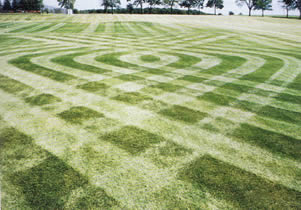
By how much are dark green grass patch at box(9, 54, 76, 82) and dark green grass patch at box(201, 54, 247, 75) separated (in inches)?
317

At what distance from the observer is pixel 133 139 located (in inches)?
230

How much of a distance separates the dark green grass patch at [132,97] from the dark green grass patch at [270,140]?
3.78 meters

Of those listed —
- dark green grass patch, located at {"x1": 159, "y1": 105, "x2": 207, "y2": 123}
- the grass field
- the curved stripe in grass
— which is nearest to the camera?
the grass field

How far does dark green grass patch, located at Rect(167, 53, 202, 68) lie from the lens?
45.9 feet

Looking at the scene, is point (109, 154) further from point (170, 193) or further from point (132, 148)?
point (170, 193)

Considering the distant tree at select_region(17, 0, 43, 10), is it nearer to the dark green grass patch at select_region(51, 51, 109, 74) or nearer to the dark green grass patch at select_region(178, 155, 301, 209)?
the dark green grass patch at select_region(51, 51, 109, 74)

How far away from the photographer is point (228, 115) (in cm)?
736

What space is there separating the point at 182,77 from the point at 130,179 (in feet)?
26.1

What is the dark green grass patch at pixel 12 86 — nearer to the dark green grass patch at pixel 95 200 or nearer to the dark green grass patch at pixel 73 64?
the dark green grass patch at pixel 73 64

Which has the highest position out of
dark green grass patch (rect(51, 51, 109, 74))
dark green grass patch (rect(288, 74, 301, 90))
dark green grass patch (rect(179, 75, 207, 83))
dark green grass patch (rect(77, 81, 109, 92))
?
dark green grass patch (rect(51, 51, 109, 74))

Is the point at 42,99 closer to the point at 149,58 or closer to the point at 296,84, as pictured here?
the point at 149,58

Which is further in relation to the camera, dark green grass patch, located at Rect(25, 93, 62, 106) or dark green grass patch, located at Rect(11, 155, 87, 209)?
dark green grass patch, located at Rect(25, 93, 62, 106)

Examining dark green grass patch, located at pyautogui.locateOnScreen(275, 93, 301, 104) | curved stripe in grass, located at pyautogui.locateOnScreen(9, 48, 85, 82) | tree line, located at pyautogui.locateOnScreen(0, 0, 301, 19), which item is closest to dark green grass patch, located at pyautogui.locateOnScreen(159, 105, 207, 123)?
dark green grass patch, located at pyautogui.locateOnScreen(275, 93, 301, 104)

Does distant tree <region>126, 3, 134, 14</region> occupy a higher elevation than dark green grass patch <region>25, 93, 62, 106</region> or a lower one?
higher
